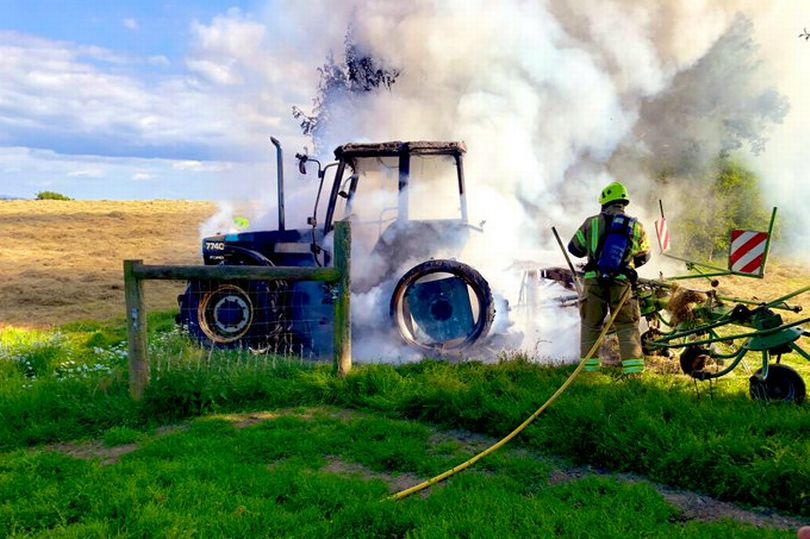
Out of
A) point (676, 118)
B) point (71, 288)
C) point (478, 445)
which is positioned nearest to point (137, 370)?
point (478, 445)

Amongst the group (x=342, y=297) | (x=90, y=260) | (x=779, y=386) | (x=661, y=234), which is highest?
(x=661, y=234)

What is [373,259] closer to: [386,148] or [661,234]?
[386,148]

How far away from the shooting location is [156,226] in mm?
23516

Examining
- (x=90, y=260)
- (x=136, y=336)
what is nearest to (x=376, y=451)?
(x=136, y=336)

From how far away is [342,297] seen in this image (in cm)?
584

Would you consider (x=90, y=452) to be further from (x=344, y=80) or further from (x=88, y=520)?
(x=344, y=80)

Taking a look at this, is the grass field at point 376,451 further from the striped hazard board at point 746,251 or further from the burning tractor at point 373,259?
the striped hazard board at point 746,251

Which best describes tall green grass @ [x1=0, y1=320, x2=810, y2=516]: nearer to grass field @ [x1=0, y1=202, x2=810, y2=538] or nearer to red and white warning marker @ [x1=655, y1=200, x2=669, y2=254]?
grass field @ [x1=0, y1=202, x2=810, y2=538]

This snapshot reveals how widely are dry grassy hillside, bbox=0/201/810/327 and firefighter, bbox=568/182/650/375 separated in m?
3.84

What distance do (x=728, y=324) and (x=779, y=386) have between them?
54.8 inches

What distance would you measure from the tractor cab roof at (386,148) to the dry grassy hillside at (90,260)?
4557mm

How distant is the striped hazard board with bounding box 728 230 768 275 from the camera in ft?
20.2

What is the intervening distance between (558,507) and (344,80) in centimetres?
1137

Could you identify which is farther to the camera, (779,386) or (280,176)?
(280,176)
